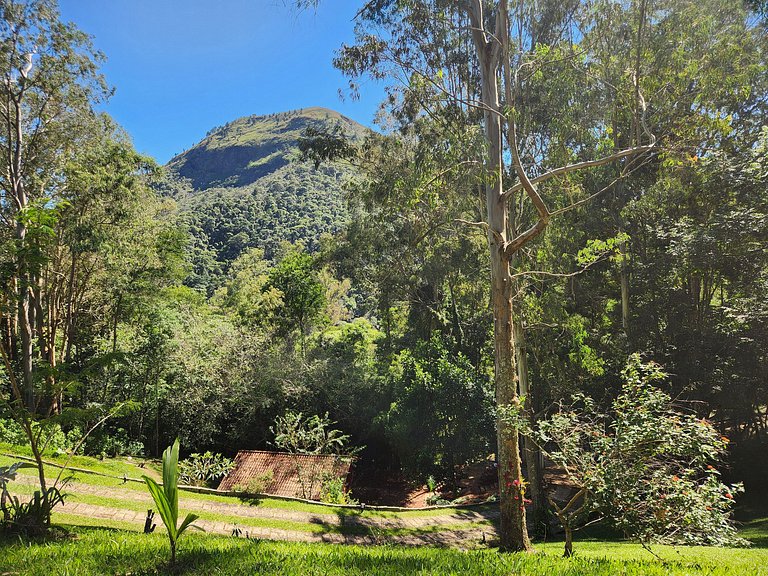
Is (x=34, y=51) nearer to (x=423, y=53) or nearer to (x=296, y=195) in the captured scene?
(x=423, y=53)

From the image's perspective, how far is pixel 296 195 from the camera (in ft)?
246

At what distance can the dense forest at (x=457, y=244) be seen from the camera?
900cm

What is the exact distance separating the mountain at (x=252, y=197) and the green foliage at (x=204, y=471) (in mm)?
9639

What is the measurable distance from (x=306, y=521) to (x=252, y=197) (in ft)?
240

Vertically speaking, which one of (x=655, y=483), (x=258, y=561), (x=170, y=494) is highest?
(x=170, y=494)

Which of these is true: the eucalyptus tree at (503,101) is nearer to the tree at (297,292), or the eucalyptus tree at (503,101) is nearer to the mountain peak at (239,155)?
the tree at (297,292)

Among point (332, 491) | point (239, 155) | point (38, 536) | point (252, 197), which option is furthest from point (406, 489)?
point (239, 155)

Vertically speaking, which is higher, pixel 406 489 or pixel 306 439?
pixel 306 439

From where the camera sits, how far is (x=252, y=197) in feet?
247

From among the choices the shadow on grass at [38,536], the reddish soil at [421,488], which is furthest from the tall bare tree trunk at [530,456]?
the shadow on grass at [38,536]

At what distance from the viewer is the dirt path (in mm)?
7512

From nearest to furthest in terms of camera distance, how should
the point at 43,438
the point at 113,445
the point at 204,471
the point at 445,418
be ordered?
the point at 43,438, the point at 204,471, the point at 445,418, the point at 113,445

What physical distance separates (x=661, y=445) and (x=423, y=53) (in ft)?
31.9

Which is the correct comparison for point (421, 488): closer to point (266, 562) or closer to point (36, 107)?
point (266, 562)
